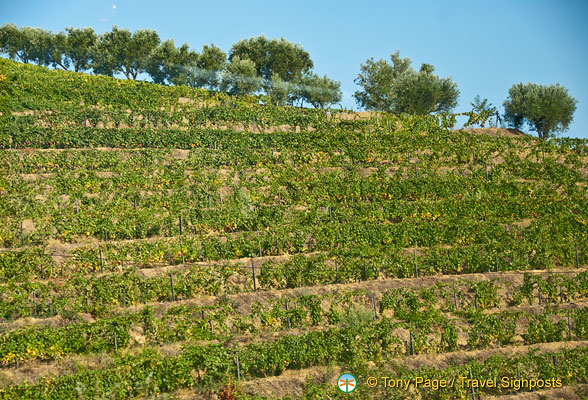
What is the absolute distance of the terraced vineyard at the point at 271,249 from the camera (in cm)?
1839

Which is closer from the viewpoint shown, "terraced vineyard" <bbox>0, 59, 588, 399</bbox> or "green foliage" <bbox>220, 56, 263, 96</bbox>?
"terraced vineyard" <bbox>0, 59, 588, 399</bbox>

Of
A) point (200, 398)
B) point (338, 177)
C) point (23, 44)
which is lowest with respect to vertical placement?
point (200, 398)

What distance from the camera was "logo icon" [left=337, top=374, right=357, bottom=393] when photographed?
1705 cm

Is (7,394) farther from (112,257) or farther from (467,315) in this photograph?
(467,315)

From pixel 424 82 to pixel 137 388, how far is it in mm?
40109

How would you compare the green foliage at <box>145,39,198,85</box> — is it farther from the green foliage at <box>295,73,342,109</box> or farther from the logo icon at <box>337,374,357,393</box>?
the logo icon at <box>337,374,357,393</box>

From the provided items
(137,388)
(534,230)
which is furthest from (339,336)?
(534,230)

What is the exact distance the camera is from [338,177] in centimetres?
3316

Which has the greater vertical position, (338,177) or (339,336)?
(338,177)

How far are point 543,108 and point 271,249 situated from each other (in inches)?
1235

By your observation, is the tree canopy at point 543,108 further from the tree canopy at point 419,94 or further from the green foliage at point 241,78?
the green foliage at point 241,78

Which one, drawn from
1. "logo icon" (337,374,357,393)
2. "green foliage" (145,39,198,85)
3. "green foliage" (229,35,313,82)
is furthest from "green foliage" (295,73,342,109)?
"logo icon" (337,374,357,393)

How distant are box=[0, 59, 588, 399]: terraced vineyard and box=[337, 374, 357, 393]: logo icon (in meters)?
0.21

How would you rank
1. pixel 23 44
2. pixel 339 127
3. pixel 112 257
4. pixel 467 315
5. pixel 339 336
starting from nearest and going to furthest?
pixel 339 336, pixel 467 315, pixel 112 257, pixel 339 127, pixel 23 44
